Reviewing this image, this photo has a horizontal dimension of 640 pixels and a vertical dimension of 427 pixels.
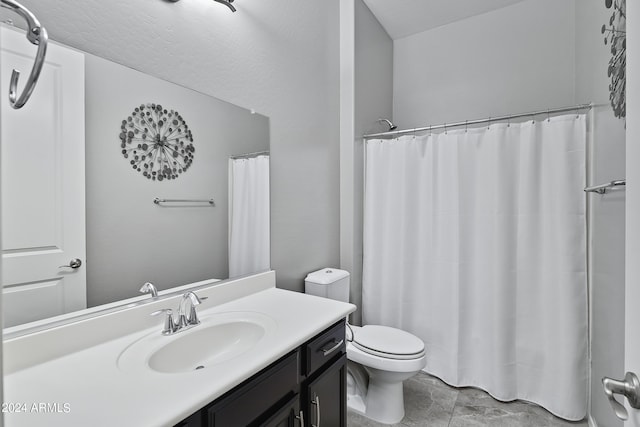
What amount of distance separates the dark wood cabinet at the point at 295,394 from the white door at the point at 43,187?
58 cm

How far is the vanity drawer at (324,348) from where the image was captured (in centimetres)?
112

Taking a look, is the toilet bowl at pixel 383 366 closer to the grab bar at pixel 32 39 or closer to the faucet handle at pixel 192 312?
the faucet handle at pixel 192 312

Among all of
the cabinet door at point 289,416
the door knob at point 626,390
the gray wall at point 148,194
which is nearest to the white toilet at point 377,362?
the cabinet door at point 289,416

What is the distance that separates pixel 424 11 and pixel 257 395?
2980 millimetres

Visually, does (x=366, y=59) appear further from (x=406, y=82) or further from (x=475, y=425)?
(x=475, y=425)

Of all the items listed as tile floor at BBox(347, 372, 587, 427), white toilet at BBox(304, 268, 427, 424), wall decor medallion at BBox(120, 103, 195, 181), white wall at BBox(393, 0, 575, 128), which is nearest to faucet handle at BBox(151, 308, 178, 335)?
wall decor medallion at BBox(120, 103, 195, 181)

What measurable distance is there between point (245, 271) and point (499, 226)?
163 centimetres

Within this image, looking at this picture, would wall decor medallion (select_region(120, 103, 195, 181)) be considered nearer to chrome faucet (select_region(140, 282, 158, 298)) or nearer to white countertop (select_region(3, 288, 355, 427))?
chrome faucet (select_region(140, 282, 158, 298))

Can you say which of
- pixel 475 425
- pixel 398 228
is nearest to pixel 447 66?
pixel 398 228

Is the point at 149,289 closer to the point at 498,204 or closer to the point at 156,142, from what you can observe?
the point at 156,142

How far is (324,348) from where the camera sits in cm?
121

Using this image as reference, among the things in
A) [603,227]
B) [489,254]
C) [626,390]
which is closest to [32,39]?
[626,390]

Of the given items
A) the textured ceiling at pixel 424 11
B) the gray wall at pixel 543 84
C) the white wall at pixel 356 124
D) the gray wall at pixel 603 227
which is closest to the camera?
the gray wall at pixel 603 227

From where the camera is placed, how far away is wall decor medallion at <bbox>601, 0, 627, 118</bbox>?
115 cm
